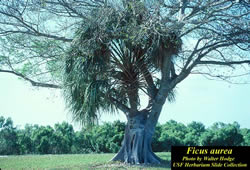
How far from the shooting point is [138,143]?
31.8ft

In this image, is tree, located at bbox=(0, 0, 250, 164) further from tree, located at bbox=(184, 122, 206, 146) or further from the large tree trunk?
tree, located at bbox=(184, 122, 206, 146)

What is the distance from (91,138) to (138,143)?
6194 millimetres

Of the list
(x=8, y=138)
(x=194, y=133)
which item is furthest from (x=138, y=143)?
(x=194, y=133)

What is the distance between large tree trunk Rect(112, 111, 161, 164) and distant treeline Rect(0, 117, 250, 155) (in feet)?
16.4

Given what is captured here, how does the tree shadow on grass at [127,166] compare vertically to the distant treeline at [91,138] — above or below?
below

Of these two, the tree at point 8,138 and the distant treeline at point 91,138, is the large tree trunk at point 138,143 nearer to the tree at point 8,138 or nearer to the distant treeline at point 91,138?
the distant treeline at point 91,138

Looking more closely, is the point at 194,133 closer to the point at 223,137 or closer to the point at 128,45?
the point at 223,137

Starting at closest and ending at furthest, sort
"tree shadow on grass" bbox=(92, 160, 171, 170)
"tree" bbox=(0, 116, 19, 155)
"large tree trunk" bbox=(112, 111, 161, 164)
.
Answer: "tree shadow on grass" bbox=(92, 160, 171, 170)
"large tree trunk" bbox=(112, 111, 161, 164)
"tree" bbox=(0, 116, 19, 155)

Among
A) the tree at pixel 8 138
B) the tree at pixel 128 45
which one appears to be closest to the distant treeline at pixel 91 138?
the tree at pixel 8 138

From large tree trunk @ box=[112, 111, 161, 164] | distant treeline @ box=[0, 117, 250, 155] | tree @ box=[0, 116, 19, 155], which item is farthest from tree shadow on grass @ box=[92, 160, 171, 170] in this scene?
tree @ box=[0, 116, 19, 155]

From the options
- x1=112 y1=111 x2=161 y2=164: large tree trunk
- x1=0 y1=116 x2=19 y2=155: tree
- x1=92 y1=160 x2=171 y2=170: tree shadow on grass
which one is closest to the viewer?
x1=92 y1=160 x2=171 y2=170: tree shadow on grass

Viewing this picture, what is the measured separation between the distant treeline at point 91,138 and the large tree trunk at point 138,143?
501 centimetres

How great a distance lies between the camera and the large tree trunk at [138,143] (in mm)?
9664

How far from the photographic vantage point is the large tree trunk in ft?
31.7
